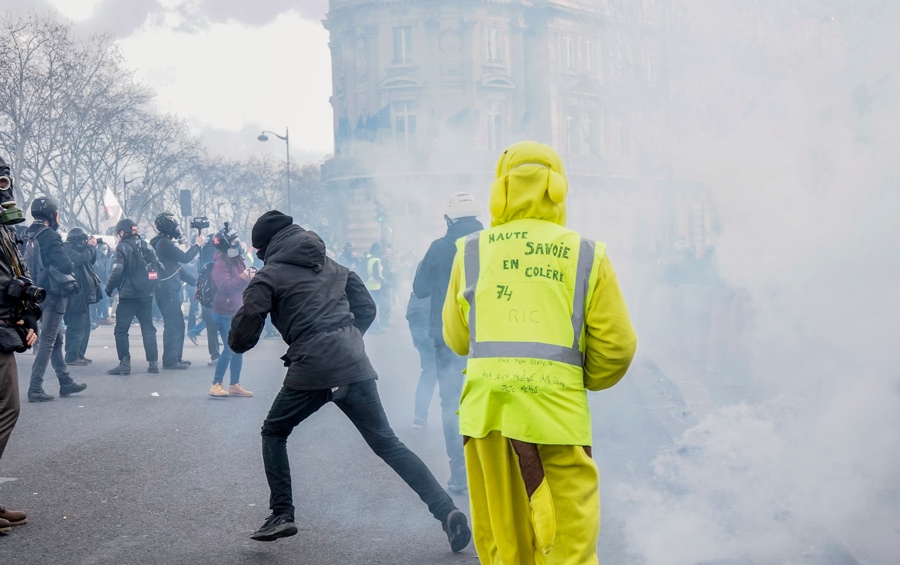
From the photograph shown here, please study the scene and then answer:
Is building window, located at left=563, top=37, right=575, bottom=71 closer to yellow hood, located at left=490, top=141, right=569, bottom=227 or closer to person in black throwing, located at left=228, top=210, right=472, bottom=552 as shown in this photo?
person in black throwing, located at left=228, top=210, right=472, bottom=552

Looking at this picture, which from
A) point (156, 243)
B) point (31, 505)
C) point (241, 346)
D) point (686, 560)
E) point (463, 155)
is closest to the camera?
point (686, 560)

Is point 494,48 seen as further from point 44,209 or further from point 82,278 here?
point 44,209

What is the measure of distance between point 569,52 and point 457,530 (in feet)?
61.1

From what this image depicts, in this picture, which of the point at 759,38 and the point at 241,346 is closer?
the point at 241,346

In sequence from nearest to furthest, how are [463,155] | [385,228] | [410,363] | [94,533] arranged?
[94,533]
[410,363]
[463,155]
[385,228]

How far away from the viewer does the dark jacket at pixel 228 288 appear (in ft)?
31.9

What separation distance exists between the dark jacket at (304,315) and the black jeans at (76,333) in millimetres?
8024

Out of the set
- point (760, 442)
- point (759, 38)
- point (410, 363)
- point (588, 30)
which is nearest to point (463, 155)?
point (588, 30)

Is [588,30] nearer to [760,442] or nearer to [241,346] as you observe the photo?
[760,442]

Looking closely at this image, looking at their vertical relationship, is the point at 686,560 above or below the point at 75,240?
below

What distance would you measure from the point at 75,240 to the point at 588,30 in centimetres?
1089

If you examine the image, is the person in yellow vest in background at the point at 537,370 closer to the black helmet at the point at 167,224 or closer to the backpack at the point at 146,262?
the backpack at the point at 146,262

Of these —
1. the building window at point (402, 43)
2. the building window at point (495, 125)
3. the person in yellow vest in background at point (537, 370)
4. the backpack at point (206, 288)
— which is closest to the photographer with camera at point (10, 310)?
the person in yellow vest in background at point (537, 370)

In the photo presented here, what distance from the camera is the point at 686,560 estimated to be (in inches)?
159
